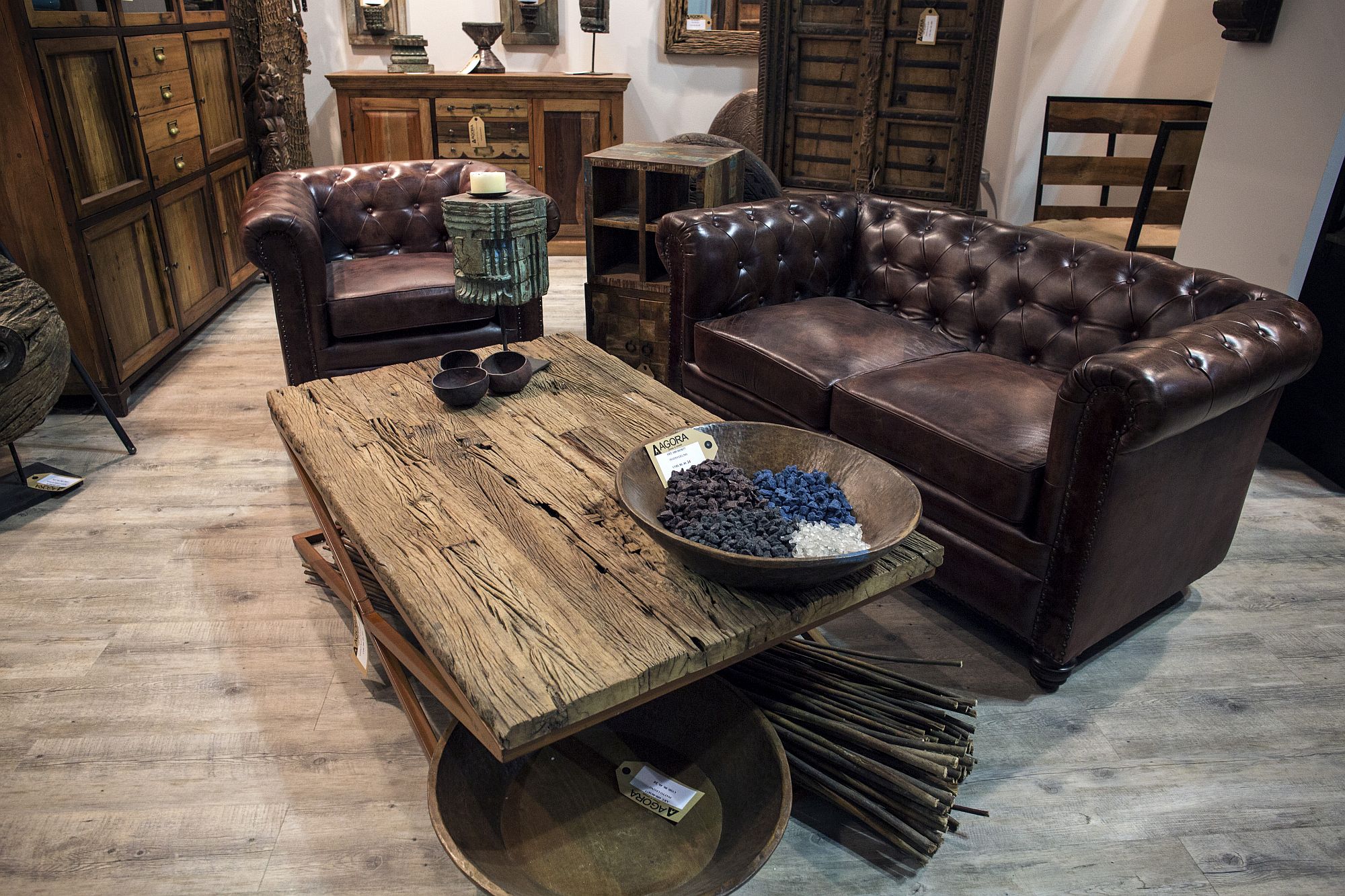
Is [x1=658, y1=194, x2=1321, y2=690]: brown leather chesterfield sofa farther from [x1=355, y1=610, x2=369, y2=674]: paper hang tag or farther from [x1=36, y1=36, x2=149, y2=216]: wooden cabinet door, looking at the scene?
[x1=36, y1=36, x2=149, y2=216]: wooden cabinet door

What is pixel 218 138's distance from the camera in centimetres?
408

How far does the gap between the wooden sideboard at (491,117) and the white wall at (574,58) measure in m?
0.38

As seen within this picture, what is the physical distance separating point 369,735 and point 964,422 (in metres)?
1.39

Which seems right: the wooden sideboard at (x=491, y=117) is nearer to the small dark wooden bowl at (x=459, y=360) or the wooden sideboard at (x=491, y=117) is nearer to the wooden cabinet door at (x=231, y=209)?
the wooden cabinet door at (x=231, y=209)

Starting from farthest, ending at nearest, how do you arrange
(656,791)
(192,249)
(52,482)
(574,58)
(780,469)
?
(574,58)
(192,249)
(52,482)
(780,469)
(656,791)

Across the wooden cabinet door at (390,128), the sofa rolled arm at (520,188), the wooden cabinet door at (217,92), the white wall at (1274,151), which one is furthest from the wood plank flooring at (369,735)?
the wooden cabinet door at (390,128)

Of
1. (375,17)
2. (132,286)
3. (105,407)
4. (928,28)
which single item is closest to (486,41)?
(375,17)

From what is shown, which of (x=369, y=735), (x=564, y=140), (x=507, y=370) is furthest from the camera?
(x=564, y=140)

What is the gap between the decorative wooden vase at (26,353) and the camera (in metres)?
2.45

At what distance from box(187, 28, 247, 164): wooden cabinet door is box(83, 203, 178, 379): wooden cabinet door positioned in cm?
73

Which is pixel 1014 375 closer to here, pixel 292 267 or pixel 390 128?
pixel 292 267

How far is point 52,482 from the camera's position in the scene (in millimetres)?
2648

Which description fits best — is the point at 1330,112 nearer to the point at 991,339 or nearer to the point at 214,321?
the point at 991,339

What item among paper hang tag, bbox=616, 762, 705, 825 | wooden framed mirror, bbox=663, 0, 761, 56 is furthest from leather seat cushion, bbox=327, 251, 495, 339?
wooden framed mirror, bbox=663, 0, 761, 56
